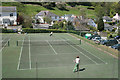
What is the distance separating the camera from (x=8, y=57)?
23.7m

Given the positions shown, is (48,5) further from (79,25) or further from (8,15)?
(79,25)

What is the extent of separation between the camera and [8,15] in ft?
253

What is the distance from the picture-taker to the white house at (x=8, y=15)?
75.8 metres

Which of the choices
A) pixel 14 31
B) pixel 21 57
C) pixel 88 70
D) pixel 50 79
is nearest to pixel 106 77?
pixel 88 70

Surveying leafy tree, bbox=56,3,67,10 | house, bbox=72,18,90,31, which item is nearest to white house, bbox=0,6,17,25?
house, bbox=72,18,90,31

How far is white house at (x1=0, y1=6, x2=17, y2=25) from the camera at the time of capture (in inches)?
2985

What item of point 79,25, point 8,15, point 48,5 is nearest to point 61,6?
point 48,5

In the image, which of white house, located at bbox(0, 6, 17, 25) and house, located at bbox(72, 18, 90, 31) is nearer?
house, located at bbox(72, 18, 90, 31)

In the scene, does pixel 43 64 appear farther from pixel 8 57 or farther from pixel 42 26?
pixel 42 26

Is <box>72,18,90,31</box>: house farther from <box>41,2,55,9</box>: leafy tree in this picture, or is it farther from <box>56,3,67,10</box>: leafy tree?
<box>56,3,67,10</box>: leafy tree

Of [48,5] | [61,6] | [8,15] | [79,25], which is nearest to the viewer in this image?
[79,25]

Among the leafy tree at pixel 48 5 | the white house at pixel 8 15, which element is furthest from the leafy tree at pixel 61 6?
the white house at pixel 8 15

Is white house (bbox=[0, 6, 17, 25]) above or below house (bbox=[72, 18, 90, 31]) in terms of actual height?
above

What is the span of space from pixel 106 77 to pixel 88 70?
8.55 feet
